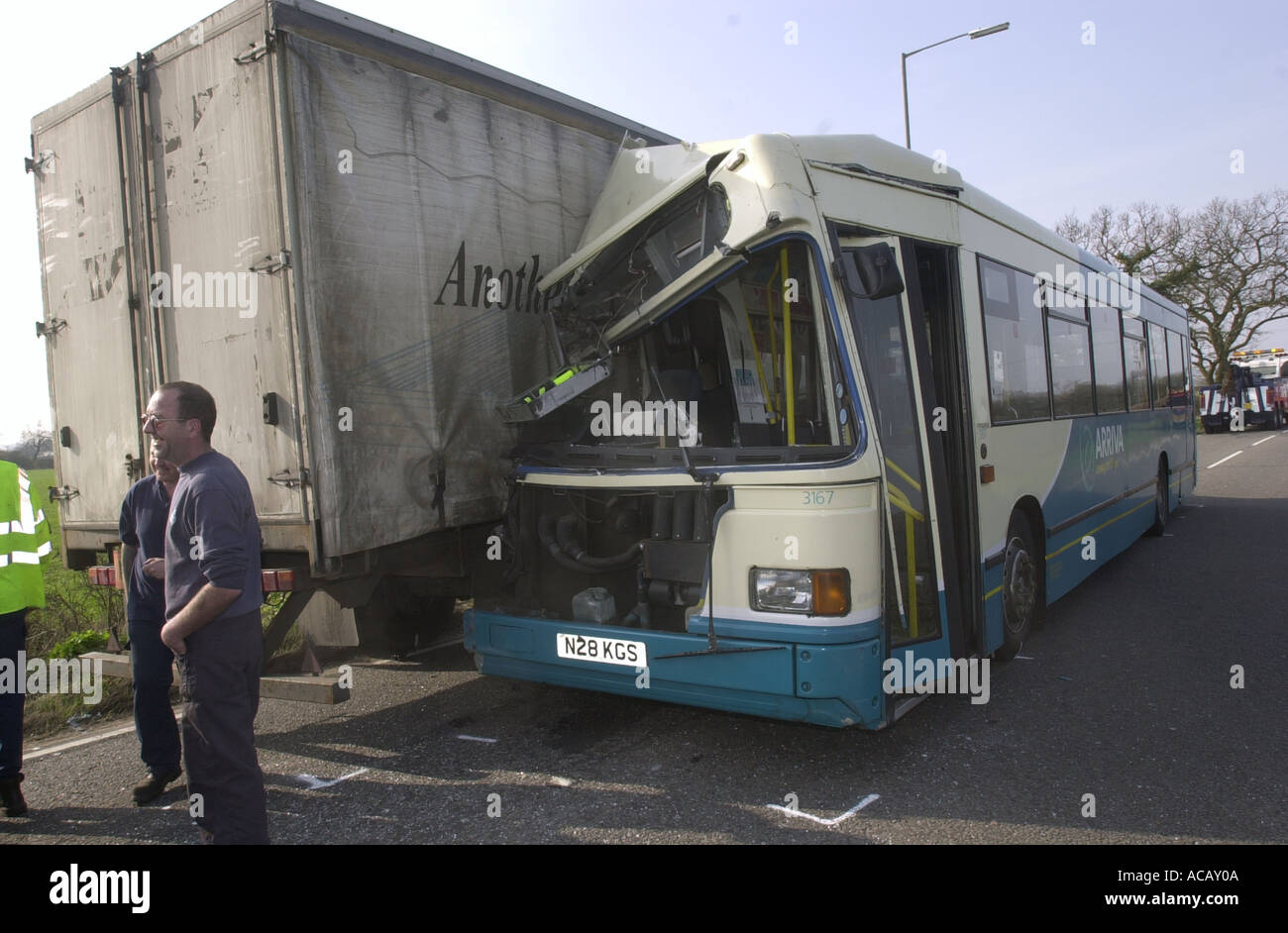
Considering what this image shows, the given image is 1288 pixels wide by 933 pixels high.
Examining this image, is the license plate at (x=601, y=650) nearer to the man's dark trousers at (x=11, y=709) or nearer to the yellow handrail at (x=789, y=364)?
the yellow handrail at (x=789, y=364)

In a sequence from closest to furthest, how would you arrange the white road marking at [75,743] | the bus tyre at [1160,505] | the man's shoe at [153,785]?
1. the man's shoe at [153,785]
2. the white road marking at [75,743]
3. the bus tyre at [1160,505]

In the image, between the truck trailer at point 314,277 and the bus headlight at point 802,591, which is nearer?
the bus headlight at point 802,591

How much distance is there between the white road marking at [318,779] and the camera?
4391 millimetres

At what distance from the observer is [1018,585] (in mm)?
5844

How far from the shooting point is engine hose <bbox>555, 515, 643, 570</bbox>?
4809mm

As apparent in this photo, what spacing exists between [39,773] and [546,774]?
9.11 feet

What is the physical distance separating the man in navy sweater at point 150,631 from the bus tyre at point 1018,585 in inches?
184

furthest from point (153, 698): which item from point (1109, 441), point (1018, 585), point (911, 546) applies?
point (1109, 441)

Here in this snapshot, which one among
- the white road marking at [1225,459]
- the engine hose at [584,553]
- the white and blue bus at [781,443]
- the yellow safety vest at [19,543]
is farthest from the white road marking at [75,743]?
the white road marking at [1225,459]

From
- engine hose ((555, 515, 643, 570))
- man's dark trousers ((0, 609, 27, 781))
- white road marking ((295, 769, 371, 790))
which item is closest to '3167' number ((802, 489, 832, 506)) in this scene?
engine hose ((555, 515, 643, 570))

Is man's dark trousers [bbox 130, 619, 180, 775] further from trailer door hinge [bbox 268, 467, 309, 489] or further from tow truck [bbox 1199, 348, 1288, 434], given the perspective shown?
tow truck [bbox 1199, 348, 1288, 434]

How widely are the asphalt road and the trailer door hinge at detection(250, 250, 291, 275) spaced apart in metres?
2.54

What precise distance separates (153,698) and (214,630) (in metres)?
1.54
